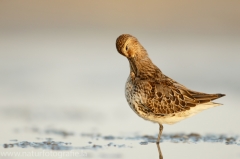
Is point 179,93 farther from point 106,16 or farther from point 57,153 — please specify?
point 106,16

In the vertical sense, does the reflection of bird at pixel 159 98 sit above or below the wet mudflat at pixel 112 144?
above

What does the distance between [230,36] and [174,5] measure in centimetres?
221

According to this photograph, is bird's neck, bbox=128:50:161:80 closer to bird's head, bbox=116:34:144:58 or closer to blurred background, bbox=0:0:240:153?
bird's head, bbox=116:34:144:58

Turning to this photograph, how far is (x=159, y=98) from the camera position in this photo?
946 cm

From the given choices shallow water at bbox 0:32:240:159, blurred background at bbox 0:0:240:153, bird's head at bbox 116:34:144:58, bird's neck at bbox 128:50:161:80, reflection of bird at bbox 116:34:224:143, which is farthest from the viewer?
blurred background at bbox 0:0:240:153

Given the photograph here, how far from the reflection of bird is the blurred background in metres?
0.74

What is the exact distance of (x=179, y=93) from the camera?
9625 mm

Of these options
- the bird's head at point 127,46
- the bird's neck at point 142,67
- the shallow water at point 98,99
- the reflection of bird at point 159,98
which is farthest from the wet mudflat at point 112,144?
the bird's head at point 127,46

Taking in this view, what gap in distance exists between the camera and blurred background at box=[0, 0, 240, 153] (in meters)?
10.9

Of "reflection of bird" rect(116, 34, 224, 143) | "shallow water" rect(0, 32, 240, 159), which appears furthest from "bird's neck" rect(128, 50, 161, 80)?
"shallow water" rect(0, 32, 240, 159)

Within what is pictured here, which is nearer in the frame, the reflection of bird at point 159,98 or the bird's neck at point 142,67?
the reflection of bird at point 159,98

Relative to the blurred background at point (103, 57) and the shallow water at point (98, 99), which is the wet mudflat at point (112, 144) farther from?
the blurred background at point (103, 57)

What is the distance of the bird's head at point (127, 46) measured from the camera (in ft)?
31.8

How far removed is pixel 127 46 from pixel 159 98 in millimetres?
946
